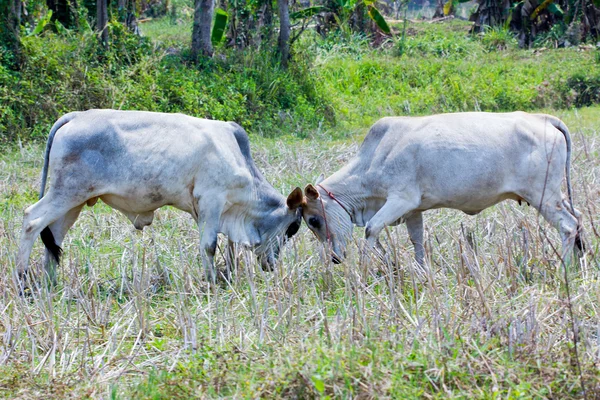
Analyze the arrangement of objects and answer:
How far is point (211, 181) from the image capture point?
5656mm

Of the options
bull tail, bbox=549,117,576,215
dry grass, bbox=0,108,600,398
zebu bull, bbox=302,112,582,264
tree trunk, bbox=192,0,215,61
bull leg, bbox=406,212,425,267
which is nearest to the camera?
dry grass, bbox=0,108,600,398

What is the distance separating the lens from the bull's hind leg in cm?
525

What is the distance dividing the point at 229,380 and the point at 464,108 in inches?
437

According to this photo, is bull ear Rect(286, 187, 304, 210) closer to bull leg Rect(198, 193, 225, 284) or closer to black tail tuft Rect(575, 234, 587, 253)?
bull leg Rect(198, 193, 225, 284)

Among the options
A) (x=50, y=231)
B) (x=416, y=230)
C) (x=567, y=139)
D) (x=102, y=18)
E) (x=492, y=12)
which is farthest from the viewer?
(x=492, y=12)

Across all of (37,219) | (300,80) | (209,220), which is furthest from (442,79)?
(37,219)

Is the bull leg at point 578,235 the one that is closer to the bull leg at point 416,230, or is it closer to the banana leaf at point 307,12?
the bull leg at point 416,230

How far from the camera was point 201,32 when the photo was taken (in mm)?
13016

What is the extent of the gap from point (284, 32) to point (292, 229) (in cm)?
785

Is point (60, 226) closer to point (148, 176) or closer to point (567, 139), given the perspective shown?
A: point (148, 176)

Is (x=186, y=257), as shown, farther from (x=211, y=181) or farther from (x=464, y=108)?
(x=464, y=108)

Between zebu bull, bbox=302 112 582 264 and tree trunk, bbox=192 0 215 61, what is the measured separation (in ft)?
24.6

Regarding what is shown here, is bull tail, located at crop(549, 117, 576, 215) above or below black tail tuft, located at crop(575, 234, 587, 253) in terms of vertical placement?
above

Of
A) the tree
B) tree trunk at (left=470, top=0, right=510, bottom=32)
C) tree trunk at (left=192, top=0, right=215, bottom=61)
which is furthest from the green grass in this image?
the tree
